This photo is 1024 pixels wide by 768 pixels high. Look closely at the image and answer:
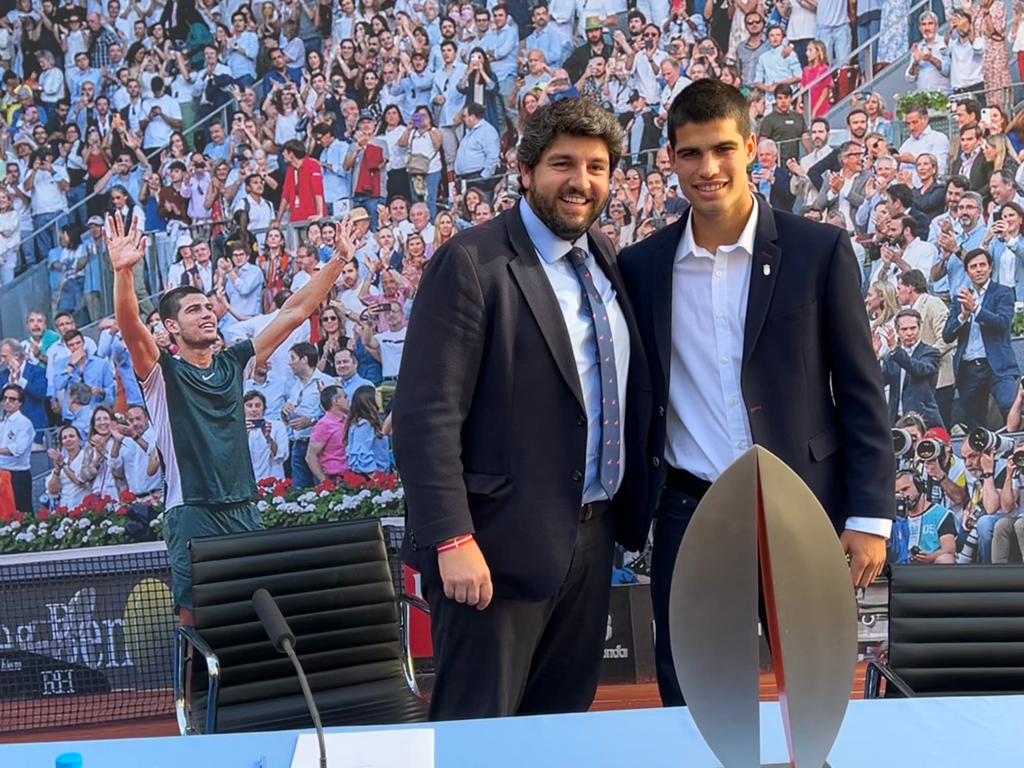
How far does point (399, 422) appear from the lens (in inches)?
84.1

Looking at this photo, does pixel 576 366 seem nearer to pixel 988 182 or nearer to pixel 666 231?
pixel 666 231

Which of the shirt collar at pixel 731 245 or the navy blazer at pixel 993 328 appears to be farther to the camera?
the navy blazer at pixel 993 328

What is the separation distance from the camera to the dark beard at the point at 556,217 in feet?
7.11

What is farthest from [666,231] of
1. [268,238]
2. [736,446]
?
[268,238]

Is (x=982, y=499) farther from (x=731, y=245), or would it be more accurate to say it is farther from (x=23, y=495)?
(x=23, y=495)

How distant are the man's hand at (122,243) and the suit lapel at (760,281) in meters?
2.35

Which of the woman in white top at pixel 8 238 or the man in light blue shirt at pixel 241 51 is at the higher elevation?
the man in light blue shirt at pixel 241 51

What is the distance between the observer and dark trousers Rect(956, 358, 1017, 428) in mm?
3721

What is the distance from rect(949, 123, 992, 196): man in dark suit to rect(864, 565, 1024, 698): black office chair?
189 cm

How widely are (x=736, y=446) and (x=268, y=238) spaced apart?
2102mm

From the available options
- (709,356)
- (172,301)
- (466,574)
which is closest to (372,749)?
(466,574)

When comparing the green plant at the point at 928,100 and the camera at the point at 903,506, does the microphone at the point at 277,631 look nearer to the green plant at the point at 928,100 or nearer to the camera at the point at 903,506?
the camera at the point at 903,506

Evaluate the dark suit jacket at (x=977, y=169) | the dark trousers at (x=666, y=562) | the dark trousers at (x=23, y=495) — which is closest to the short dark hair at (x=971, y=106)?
the dark suit jacket at (x=977, y=169)

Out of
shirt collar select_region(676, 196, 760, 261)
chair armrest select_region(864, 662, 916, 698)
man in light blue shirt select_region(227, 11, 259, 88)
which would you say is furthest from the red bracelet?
man in light blue shirt select_region(227, 11, 259, 88)
